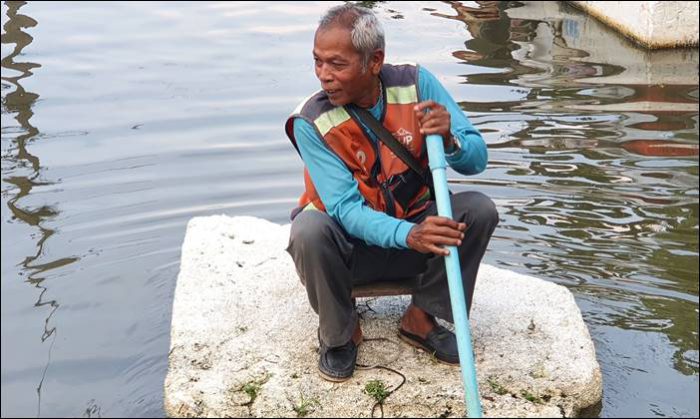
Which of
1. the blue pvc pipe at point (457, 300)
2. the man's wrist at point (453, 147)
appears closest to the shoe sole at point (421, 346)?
the blue pvc pipe at point (457, 300)

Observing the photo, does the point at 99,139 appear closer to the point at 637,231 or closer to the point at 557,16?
the point at 637,231

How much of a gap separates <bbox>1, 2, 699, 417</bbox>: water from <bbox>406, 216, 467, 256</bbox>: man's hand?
1.15 m

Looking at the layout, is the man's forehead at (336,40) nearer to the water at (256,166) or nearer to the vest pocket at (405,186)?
the vest pocket at (405,186)

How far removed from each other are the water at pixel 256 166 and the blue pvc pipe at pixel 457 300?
891mm

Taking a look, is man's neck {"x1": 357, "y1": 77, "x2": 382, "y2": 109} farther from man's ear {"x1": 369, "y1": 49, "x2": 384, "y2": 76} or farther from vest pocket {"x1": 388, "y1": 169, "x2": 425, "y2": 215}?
vest pocket {"x1": 388, "y1": 169, "x2": 425, "y2": 215}

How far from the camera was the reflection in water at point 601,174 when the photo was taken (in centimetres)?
538

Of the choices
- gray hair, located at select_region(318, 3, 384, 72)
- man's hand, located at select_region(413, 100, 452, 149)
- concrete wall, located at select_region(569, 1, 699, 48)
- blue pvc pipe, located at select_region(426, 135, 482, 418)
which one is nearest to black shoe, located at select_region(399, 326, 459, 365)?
blue pvc pipe, located at select_region(426, 135, 482, 418)

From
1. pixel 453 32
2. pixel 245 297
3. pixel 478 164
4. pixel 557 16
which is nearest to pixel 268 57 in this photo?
pixel 453 32

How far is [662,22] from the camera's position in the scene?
31.9ft

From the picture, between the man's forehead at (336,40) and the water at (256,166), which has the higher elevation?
the man's forehead at (336,40)

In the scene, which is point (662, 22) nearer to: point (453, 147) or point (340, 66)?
point (453, 147)

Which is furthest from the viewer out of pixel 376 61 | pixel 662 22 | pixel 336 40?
pixel 662 22

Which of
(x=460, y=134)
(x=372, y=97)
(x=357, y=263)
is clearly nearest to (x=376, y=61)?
(x=372, y=97)

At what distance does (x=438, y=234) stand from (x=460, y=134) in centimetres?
53
